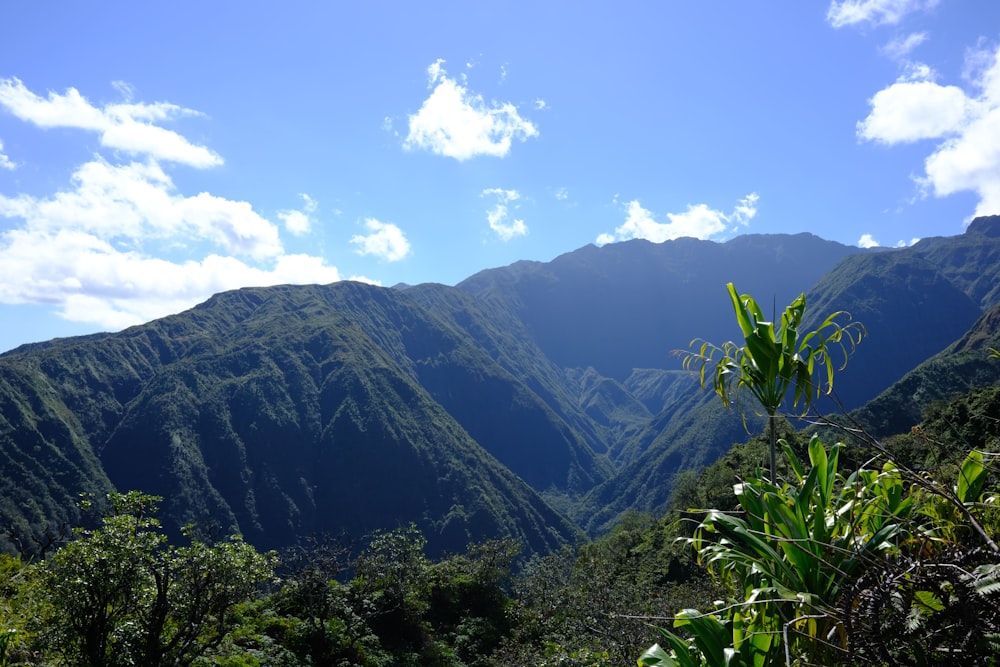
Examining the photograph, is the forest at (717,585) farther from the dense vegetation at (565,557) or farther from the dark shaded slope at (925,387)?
the dark shaded slope at (925,387)

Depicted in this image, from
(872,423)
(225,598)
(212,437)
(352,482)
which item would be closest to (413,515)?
(352,482)

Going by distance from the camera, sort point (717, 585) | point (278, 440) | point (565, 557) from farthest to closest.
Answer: point (278, 440) < point (565, 557) < point (717, 585)

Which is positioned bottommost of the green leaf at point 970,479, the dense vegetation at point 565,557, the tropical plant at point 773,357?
the dense vegetation at point 565,557

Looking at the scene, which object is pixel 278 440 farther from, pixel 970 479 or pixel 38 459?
pixel 970 479

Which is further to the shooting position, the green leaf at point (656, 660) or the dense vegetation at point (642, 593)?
the green leaf at point (656, 660)

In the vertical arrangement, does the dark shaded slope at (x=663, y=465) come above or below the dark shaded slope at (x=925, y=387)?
below

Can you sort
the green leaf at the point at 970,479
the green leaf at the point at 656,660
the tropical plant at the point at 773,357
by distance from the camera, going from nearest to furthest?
the green leaf at the point at 970,479, the green leaf at the point at 656,660, the tropical plant at the point at 773,357

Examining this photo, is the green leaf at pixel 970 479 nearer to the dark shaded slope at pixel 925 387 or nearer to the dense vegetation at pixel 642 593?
the dense vegetation at pixel 642 593

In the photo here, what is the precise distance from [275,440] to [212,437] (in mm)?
15211

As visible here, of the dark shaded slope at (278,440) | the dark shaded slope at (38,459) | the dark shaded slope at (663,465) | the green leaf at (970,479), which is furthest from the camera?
the dark shaded slope at (663,465)

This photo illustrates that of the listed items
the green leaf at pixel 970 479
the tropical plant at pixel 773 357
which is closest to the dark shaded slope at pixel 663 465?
the tropical plant at pixel 773 357

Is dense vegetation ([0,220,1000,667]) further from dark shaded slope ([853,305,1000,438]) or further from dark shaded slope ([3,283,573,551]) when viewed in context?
dark shaded slope ([3,283,573,551])

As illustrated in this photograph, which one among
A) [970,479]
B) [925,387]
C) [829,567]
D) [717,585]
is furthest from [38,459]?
[925,387]

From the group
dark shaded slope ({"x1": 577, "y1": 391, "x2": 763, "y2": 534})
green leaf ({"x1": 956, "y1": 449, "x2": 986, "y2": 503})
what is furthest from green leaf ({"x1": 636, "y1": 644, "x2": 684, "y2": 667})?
dark shaded slope ({"x1": 577, "y1": 391, "x2": 763, "y2": 534})
